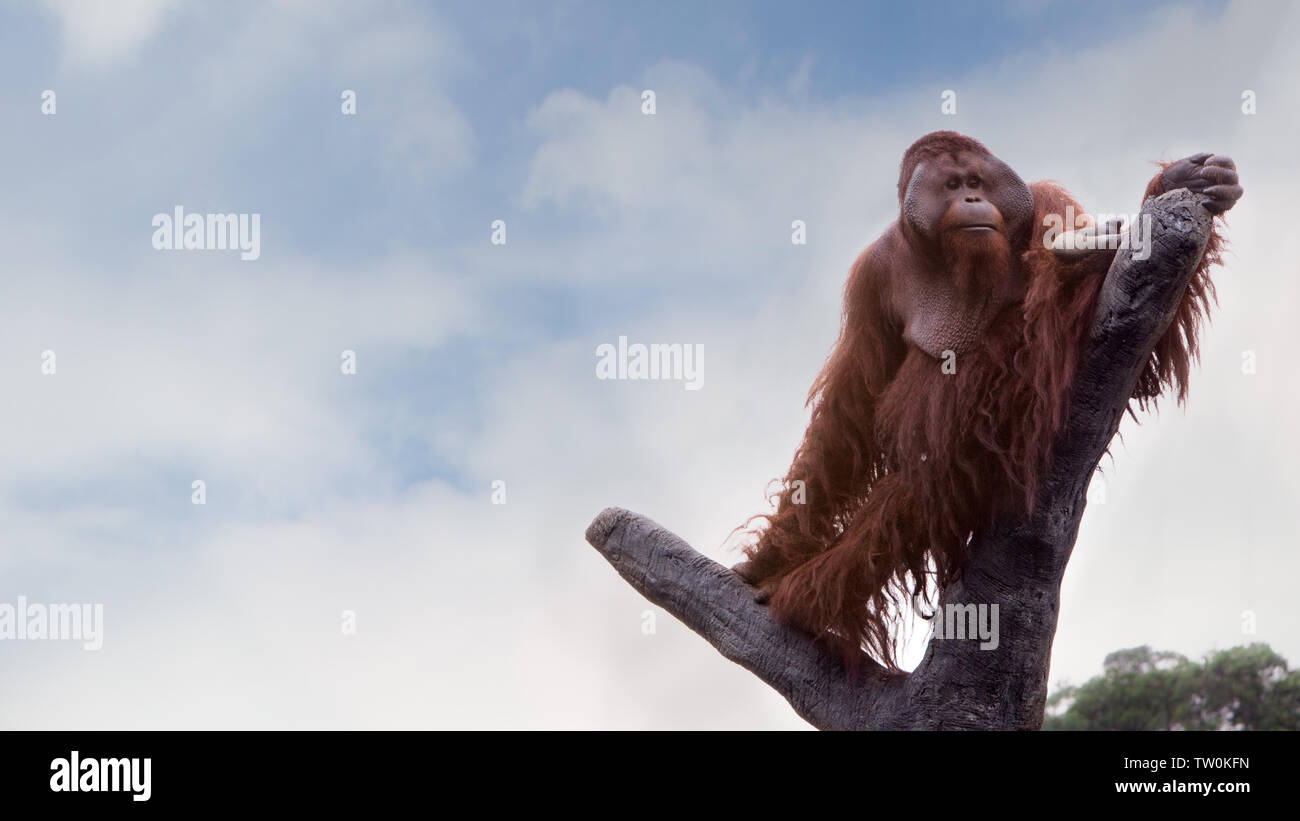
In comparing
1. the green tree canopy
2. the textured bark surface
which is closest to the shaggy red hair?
the textured bark surface

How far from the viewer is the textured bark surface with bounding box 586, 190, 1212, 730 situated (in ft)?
5.20

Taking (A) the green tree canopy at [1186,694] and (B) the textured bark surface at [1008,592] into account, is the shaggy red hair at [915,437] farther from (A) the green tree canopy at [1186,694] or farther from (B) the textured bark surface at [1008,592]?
(A) the green tree canopy at [1186,694]

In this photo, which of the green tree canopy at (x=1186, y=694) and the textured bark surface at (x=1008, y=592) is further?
the green tree canopy at (x=1186, y=694)

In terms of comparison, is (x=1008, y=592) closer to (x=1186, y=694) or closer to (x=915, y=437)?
(x=915, y=437)

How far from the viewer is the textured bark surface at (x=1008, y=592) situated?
1.58m

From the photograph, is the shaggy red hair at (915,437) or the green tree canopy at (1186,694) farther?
the green tree canopy at (1186,694)

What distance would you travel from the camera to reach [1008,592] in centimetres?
178

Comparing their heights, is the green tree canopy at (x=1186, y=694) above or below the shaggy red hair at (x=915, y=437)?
below

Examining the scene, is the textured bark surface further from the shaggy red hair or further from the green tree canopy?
the green tree canopy

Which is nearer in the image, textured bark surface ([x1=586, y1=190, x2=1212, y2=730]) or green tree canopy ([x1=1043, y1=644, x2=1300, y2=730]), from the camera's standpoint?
textured bark surface ([x1=586, y1=190, x2=1212, y2=730])

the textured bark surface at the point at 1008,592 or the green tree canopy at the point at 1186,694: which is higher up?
the textured bark surface at the point at 1008,592

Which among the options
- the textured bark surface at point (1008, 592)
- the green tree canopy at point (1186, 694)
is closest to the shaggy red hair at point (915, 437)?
the textured bark surface at point (1008, 592)

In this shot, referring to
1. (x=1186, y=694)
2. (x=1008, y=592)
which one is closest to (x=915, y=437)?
(x=1008, y=592)
